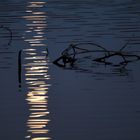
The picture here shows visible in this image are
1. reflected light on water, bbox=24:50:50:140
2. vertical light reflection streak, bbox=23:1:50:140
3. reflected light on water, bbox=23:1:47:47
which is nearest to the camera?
reflected light on water, bbox=24:50:50:140

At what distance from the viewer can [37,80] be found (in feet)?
49.5

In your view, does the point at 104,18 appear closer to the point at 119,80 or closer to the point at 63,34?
the point at 63,34

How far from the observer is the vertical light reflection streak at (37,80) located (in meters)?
11.6

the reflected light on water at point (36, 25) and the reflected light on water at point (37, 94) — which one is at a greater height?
the reflected light on water at point (36, 25)

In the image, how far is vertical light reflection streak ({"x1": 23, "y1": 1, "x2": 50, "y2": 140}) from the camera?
1155 centimetres

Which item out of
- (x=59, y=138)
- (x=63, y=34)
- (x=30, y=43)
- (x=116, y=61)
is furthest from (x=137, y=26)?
(x=59, y=138)

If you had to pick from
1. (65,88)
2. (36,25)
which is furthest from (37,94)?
(36,25)

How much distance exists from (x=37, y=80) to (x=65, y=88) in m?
0.82

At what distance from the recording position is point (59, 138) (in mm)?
10914

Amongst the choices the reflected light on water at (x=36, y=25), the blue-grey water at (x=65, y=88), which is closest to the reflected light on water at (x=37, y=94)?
the blue-grey water at (x=65, y=88)

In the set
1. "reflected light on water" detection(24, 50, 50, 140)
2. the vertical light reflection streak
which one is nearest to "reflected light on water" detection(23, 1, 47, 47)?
the vertical light reflection streak

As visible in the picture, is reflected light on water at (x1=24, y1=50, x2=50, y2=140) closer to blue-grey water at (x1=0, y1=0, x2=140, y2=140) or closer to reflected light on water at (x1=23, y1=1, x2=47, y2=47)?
blue-grey water at (x1=0, y1=0, x2=140, y2=140)

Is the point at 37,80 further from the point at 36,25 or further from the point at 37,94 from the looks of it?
the point at 36,25

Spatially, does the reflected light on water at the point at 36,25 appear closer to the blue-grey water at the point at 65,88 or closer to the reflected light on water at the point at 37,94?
the blue-grey water at the point at 65,88
